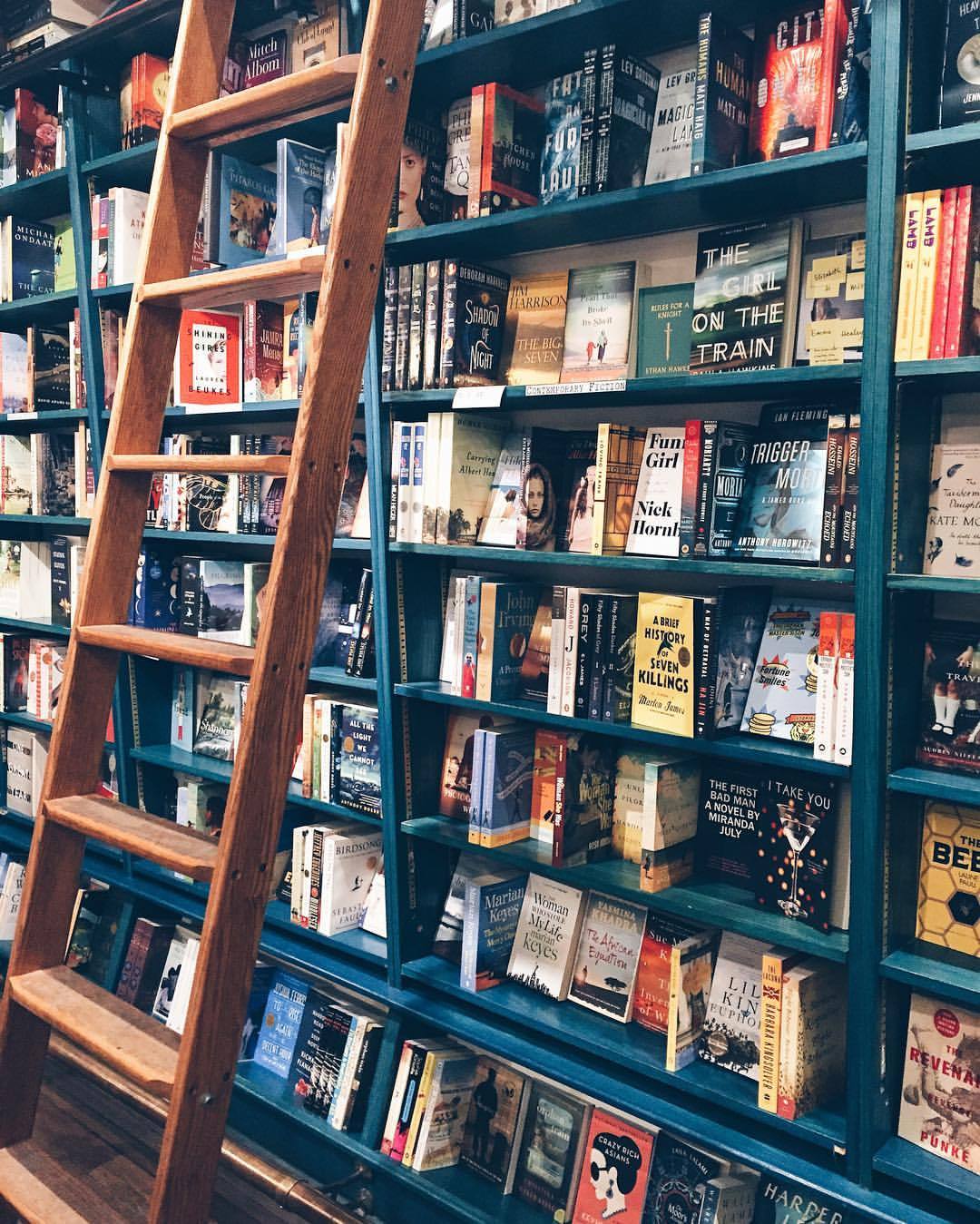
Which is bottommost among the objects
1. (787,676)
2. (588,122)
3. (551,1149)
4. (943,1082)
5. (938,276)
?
(551,1149)

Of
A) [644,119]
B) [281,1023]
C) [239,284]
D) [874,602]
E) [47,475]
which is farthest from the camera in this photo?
[47,475]

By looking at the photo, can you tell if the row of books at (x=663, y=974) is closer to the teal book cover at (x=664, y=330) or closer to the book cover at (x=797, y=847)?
the book cover at (x=797, y=847)

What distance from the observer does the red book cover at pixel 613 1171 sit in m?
1.95

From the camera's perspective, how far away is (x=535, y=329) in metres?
2.16

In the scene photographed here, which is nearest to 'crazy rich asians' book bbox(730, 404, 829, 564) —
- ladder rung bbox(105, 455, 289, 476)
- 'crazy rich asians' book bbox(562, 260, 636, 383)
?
'crazy rich asians' book bbox(562, 260, 636, 383)

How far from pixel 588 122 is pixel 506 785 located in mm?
1259

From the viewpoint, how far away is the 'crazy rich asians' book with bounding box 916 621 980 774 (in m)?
1.63

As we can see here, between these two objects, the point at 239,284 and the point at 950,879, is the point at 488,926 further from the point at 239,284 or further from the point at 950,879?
the point at 239,284

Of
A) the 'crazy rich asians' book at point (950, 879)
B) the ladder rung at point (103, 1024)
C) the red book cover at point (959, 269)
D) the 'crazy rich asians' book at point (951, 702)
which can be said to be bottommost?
the ladder rung at point (103, 1024)

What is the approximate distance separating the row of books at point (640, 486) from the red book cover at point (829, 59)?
43 cm

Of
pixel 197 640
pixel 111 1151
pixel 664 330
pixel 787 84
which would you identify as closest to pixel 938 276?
pixel 787 84

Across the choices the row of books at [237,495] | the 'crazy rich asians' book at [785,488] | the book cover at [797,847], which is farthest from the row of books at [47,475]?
the book cover at [797,847]

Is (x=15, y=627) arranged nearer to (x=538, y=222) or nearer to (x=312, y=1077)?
(x=312, y=1077)

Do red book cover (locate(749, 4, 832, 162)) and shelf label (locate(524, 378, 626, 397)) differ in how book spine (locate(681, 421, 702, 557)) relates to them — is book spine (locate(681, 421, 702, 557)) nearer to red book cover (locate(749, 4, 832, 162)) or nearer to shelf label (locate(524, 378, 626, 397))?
shelf label (locate(524, 378, 626, 397))
